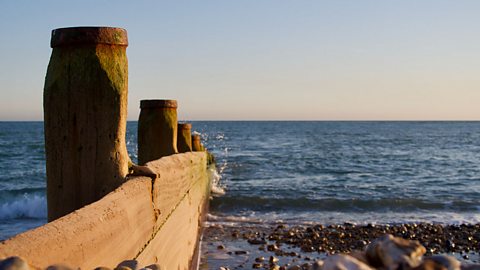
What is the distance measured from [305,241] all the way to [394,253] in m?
8.80

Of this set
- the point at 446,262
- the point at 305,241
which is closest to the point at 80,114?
the point at 446,262

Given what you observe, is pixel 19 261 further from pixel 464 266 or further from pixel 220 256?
pixel 220 256

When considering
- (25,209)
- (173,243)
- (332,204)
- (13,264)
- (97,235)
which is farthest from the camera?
(332,204)

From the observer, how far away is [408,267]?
5.74 feet

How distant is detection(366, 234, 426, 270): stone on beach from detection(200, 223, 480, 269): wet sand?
6.78 metres

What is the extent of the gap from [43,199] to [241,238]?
793 centimetres

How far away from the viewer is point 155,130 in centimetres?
672

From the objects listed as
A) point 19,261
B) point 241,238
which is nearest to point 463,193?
point 241,238

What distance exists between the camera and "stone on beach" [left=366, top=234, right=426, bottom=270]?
1.78 metres

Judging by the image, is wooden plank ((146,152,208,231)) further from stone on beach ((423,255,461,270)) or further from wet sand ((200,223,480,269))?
wet sand ((200,223,480,269))

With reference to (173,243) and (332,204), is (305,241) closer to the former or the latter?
(332,204)

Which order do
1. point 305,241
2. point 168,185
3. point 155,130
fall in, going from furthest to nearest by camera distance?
point 305,241, point 155,130, point 168,185

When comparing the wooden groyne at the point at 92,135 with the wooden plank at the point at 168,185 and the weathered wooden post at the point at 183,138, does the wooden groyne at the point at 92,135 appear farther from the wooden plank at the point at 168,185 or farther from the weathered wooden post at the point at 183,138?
the weathered wooden post at the point at 183,138

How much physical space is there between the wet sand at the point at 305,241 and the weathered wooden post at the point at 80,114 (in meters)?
5.23
